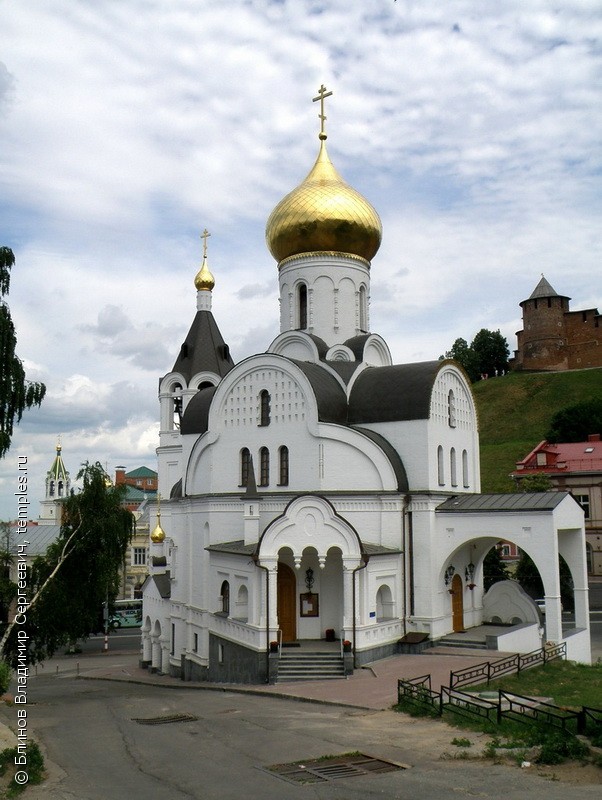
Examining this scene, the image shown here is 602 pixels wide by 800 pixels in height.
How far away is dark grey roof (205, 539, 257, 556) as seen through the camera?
63.4 feet

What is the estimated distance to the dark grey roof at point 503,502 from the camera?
19391 mm

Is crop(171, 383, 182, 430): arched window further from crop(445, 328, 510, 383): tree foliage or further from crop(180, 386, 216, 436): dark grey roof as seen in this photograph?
crop(445, 328, 510, 383): tree foliage

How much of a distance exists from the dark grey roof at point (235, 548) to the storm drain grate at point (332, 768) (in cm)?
832

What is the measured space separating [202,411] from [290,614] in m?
7.37

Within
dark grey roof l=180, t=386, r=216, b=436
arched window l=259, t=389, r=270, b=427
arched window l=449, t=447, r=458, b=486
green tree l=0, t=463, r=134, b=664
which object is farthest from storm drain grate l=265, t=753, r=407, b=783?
dark grey roof l=180, t=386, r=216, b=436

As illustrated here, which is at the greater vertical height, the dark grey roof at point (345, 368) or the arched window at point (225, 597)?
the dark grey roof at point (345, 368)

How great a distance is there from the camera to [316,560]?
66.2 feet

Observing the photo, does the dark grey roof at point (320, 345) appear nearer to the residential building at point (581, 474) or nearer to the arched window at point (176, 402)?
the arched window at point (176, 402)

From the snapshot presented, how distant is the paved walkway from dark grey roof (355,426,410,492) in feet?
13.7

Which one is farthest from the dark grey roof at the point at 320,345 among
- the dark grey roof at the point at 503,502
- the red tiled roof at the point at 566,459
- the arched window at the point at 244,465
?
the red tiled roof at the point at 566,459

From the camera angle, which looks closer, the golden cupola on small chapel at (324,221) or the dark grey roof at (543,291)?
the golden cupola on small chapel at (324,221)

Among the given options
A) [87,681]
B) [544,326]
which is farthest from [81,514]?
[544,326]

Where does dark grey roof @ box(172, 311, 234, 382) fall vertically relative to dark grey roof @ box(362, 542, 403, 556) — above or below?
above

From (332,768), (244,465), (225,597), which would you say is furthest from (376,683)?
(244,465)
